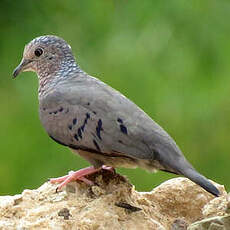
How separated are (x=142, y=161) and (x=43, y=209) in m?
0.62

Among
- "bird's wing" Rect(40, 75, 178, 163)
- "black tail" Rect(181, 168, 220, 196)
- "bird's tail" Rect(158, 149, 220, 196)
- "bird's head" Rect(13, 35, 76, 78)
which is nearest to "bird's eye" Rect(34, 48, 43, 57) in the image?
"bird's head" Rect(13, 35, 76, 78)

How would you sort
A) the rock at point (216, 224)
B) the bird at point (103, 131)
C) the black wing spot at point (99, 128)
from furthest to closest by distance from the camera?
the black wing spot at point (99, 128), the bird at point (103, 131), the rock at point (216, 224)

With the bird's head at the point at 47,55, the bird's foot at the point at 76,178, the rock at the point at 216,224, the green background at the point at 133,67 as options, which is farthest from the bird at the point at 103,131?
the green background at the point at 133,67

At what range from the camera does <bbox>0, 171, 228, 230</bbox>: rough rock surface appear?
4691 mm

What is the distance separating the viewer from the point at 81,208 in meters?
4.79

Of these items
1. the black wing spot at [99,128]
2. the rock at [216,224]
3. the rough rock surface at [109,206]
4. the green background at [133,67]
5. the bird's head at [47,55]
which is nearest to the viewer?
the rock at [216,224]

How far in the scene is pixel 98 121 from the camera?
5.04m

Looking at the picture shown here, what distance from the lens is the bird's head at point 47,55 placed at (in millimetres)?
5703

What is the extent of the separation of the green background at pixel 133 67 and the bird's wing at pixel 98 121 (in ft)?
4.50

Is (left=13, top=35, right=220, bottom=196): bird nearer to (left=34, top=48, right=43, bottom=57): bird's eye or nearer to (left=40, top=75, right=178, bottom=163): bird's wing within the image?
(left=40, top=75, right=178, bottom=163): bird's wing

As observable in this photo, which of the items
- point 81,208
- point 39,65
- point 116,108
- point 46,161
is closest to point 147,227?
point 81,208

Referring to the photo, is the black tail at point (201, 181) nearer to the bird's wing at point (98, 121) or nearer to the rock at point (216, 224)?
the bird's wing at point (98, 121)

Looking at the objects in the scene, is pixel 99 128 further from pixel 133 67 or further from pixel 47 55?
pixel 133 67

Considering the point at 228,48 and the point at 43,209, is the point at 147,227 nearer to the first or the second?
the point at 43,209
